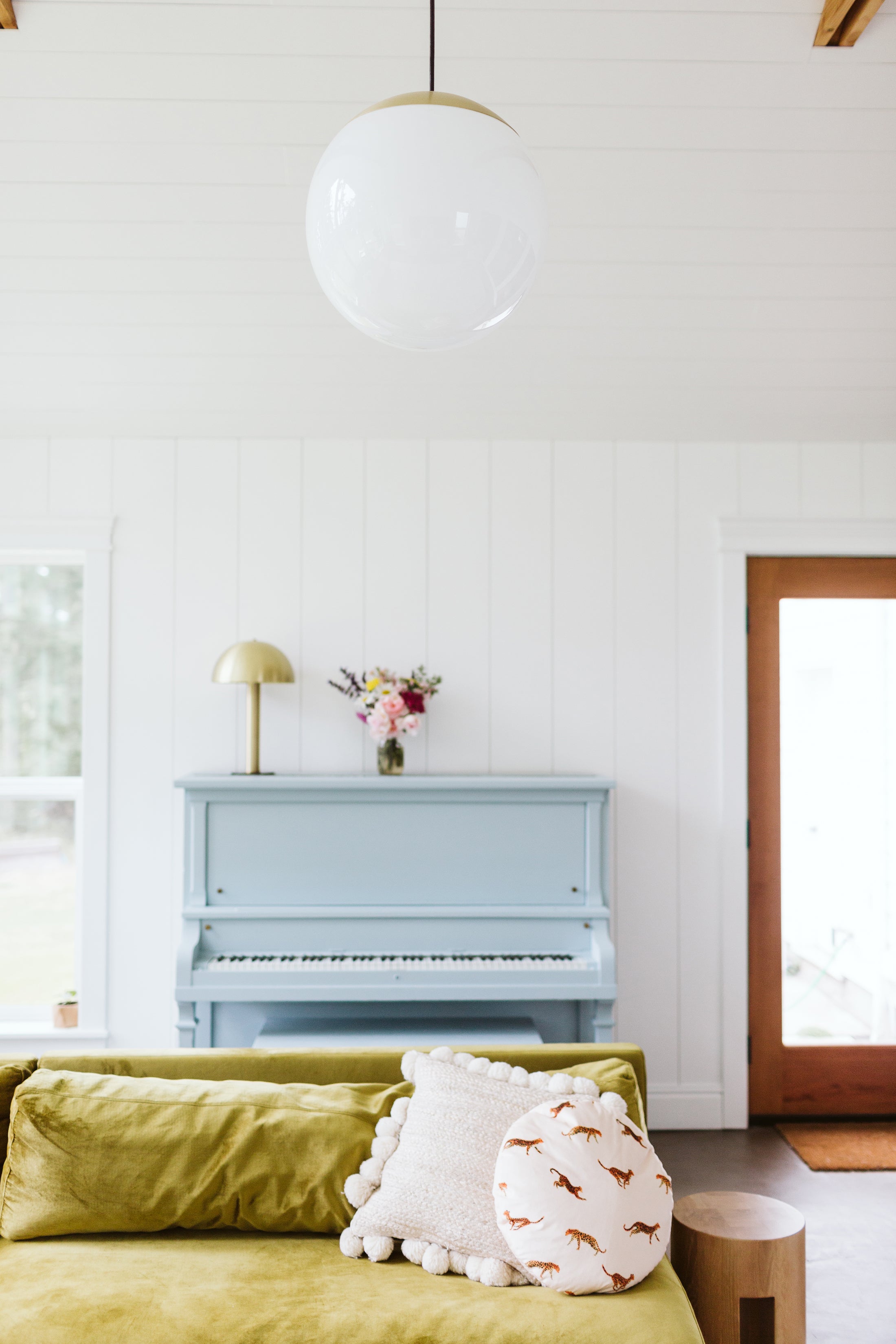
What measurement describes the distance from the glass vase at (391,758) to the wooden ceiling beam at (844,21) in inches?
90.0

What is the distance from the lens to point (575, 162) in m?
2.37

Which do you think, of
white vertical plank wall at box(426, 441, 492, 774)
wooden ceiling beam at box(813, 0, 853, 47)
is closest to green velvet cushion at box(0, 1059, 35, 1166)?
white vertical plank wall at box(426, 441, 492, 774)

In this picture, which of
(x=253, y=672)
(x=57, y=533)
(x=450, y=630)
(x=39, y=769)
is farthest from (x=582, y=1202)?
(x=57, y=533)

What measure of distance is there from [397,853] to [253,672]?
30.6 inches

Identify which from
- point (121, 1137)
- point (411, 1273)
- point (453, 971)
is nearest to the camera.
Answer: point (411, 1273)

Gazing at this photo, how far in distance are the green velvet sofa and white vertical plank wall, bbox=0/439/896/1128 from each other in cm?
169

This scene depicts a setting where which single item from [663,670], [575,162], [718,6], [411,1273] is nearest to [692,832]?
[663,670]

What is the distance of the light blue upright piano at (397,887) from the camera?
2.99 m

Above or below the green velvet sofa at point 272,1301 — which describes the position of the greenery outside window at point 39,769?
above

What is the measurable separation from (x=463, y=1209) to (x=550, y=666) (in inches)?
79.6

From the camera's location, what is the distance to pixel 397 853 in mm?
3072

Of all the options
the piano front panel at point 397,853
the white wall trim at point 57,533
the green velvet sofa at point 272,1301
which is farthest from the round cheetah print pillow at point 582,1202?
the white wall trim at point 57,533

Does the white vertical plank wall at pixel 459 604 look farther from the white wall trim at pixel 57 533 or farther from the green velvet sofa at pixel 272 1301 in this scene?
the green velvet sofa at pixel 272 1301

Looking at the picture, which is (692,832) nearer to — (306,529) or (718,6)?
(306,529)
